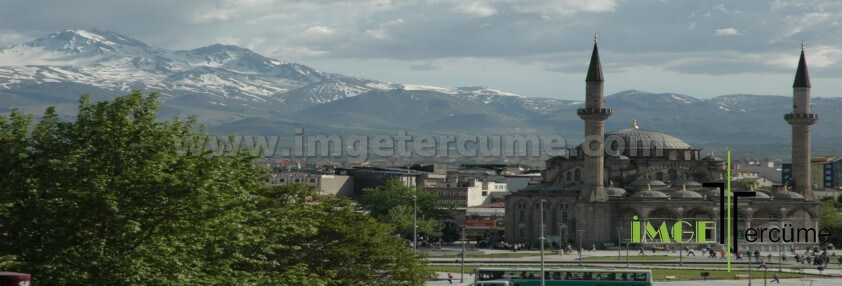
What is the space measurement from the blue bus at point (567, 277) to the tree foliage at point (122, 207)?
A: 3446 centimetres

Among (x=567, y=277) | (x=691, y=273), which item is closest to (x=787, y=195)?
(x=691, y=273)

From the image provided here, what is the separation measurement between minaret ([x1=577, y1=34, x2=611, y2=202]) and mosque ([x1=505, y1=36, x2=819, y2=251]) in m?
0.10

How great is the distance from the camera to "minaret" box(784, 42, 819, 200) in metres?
154

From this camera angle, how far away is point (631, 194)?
153m

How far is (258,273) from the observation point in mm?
51625

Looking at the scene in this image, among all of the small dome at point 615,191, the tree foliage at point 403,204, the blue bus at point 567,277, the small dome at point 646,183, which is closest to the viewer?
the blue bus at point 567,277

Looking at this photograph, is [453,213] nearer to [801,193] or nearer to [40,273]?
[801,193]

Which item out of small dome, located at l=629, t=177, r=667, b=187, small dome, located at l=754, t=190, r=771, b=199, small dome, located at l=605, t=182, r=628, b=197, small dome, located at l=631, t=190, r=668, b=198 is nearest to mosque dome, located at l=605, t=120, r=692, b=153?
small dome, located at l=629, t=177, r=667, b=187

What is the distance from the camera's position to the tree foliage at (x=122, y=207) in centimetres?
4531

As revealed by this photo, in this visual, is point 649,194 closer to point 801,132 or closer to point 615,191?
point 615,191

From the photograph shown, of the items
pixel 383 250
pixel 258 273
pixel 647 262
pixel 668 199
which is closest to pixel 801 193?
pixel 668 199

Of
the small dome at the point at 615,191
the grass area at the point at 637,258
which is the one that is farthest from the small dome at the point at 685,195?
the grass area at the point at 637,258

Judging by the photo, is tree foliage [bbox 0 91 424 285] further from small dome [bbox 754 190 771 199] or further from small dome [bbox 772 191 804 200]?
small dome [bbox 772 191 804 200]

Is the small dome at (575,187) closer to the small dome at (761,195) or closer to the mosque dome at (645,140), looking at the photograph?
the mosque dome at (645,140)
